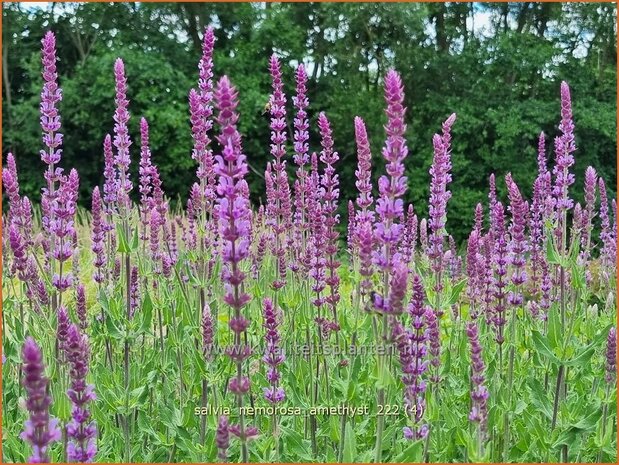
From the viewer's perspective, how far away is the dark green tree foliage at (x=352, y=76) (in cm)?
2033

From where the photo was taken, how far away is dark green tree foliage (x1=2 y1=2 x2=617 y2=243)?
66.7 feet

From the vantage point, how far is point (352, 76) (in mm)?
21234

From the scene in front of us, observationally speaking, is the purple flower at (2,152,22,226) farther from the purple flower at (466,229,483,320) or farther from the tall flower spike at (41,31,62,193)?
the purple flower at (466,229,483,320)

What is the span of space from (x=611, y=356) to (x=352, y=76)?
1854cm

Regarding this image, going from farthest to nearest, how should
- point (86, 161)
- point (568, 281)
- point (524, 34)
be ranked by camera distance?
1. point (86, 161)
2. point (524, 34)
3. point (568, 281)

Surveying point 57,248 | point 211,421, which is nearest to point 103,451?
point 211,421

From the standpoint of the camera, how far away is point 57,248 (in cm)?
421

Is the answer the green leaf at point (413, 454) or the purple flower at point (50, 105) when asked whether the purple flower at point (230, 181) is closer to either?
the green leaf at point (413, 454)

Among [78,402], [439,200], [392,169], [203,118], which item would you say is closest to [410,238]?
[439,200]

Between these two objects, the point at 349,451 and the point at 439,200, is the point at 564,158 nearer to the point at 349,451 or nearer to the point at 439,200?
the point at 439,200

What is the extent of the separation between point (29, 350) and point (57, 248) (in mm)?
2283

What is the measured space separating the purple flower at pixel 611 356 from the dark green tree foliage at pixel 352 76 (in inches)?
620

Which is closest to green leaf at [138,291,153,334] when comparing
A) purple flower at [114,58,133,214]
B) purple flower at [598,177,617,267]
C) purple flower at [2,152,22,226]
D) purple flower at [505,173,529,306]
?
purple flower at [114,58,133,214]

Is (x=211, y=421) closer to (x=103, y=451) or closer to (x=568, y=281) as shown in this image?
(x=103, y=451)
